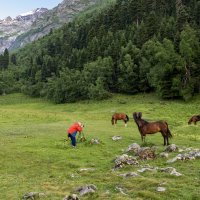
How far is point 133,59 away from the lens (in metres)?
102

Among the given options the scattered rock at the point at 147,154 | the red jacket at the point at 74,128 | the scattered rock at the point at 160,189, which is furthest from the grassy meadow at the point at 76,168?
the red jacket at the point at 74,128

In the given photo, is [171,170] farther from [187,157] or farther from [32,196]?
[32,196]

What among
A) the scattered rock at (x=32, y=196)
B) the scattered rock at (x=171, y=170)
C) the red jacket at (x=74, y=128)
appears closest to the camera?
the scattered rock at (x=32, y=196)

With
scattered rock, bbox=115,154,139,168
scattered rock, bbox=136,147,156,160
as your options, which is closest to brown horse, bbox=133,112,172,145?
scattered rock, bbox=136,147,156,160

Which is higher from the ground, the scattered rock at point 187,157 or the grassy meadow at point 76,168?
the scattered rock at point 187,157

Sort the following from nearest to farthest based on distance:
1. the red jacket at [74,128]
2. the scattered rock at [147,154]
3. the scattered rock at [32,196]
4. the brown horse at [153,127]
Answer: the scattered rock at [32,196] → the scattered rock at [147,154] → the brown horse at [153,127] → the red jacket at [74,128]

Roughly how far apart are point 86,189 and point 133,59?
284 ft

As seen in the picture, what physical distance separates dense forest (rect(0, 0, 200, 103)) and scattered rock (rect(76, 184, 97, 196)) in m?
65.5

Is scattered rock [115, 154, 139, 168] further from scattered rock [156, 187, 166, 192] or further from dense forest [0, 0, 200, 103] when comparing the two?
dense forest [0, 0, 200, 103]

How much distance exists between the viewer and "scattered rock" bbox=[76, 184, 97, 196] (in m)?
17.1

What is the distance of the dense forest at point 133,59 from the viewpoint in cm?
8525

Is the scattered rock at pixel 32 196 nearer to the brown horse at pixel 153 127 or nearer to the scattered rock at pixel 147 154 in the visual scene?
Answer: the scattered rock at pixel 147 154

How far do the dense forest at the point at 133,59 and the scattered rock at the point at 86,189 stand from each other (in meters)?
65.5

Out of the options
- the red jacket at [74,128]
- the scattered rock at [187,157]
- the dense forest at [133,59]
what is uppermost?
the dense forest at [133,59]
